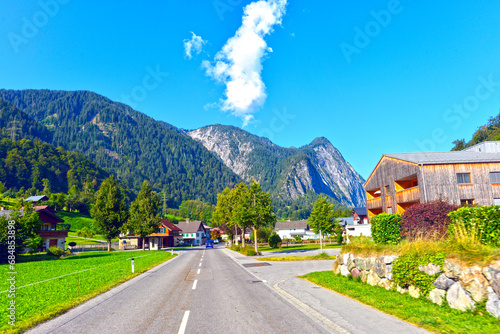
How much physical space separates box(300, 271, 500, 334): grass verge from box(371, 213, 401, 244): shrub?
13.6 feet

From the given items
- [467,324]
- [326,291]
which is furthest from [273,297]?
[467,324]

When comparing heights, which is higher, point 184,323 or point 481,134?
point 481,134

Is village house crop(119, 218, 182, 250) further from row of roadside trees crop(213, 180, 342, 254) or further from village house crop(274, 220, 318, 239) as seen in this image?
village house crop(274, 220, 318, 239)

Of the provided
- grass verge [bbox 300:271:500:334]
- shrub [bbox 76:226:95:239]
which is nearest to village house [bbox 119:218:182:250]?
shrub [bbox 76:226:95:239]

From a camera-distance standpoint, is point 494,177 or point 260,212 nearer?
point 494,177

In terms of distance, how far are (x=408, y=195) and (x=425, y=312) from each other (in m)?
29.8

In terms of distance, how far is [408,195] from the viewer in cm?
3428

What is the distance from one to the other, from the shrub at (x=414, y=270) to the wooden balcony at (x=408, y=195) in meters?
25.5

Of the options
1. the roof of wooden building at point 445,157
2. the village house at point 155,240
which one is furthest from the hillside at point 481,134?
the village house at point 155,240

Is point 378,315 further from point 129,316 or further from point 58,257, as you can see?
point 58,257

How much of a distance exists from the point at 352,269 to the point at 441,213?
5.49 metres

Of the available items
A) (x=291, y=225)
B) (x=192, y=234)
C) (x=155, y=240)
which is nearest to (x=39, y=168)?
(x=192, y=234)

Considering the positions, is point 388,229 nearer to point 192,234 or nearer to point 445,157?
point 445,157

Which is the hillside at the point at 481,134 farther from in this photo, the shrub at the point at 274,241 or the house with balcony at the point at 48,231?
the house with balcony at the point at 48,231
